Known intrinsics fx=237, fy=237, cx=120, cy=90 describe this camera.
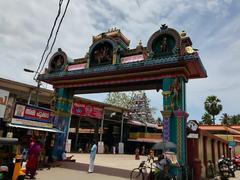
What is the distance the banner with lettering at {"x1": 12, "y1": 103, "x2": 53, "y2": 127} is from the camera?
515 inches

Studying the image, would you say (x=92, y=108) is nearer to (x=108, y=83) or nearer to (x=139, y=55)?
(x=108, y=83)

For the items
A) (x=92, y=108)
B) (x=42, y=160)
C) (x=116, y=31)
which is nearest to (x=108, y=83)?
(x=116, y=31)

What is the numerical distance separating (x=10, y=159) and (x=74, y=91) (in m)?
10.3

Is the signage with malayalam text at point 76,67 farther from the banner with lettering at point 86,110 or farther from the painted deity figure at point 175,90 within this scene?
the banner with lettering at point 86,110

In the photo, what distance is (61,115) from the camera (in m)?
17.5

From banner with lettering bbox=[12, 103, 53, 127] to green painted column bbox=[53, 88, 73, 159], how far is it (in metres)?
2.17

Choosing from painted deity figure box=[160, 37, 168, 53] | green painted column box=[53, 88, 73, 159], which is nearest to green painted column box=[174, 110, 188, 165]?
painted deity figure box=[160, 37, 168, 53]

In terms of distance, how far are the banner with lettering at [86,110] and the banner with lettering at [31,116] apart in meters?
14.5

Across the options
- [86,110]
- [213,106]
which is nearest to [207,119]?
[213,106]

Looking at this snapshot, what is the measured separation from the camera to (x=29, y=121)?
13.6 metres

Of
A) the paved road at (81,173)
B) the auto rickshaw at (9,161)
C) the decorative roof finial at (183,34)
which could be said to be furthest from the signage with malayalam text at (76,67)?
the auto rickshaw at (9,161)

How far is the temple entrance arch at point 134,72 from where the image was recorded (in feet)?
Answer: 41.4

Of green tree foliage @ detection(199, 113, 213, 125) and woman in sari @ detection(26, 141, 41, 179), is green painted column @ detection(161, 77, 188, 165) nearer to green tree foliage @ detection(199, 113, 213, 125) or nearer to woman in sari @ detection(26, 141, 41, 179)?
woman in sari @ detection(26, 141, 41, 179)

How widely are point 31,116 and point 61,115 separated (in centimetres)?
371
